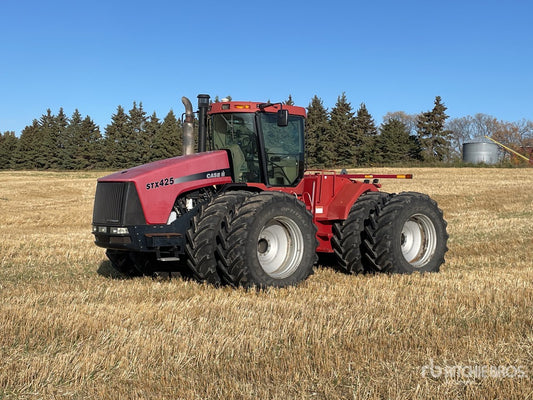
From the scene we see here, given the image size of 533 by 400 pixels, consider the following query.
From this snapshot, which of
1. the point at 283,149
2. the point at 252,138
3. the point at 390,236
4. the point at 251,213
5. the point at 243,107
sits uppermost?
the point at 243,107

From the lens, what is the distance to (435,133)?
2413 inches

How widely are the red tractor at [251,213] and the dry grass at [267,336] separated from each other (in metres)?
0.40

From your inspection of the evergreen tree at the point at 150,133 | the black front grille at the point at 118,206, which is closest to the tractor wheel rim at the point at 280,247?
the black front grille at the point at 118,206

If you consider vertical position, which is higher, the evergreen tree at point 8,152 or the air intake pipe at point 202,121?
the evergreen tree at point 8,152

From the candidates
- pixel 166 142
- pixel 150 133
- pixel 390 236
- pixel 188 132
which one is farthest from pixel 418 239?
pixel 150 133

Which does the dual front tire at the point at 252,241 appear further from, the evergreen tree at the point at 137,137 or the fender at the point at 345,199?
the evergreen tree at the point at 137,137

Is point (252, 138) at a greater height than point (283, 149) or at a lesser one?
greater

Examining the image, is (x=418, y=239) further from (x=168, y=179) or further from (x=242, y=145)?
(x=168, y=179)

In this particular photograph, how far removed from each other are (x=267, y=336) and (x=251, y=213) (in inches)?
86.0

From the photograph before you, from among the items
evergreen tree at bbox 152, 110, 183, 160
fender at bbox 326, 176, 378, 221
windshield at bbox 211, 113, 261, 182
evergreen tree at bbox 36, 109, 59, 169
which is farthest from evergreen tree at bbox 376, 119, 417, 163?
windshield at bbox 211, 113, 261, 182

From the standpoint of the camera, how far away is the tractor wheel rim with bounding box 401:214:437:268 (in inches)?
341

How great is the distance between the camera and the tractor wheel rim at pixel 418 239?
8656mm

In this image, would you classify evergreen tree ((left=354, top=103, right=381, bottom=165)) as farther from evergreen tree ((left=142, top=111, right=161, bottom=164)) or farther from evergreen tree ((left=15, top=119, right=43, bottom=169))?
evergreen tree ((left=15, top=119, right=43, bottom=169))

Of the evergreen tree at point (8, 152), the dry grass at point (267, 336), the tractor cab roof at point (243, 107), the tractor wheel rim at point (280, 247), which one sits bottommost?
the dry grass at point (267, 336)
